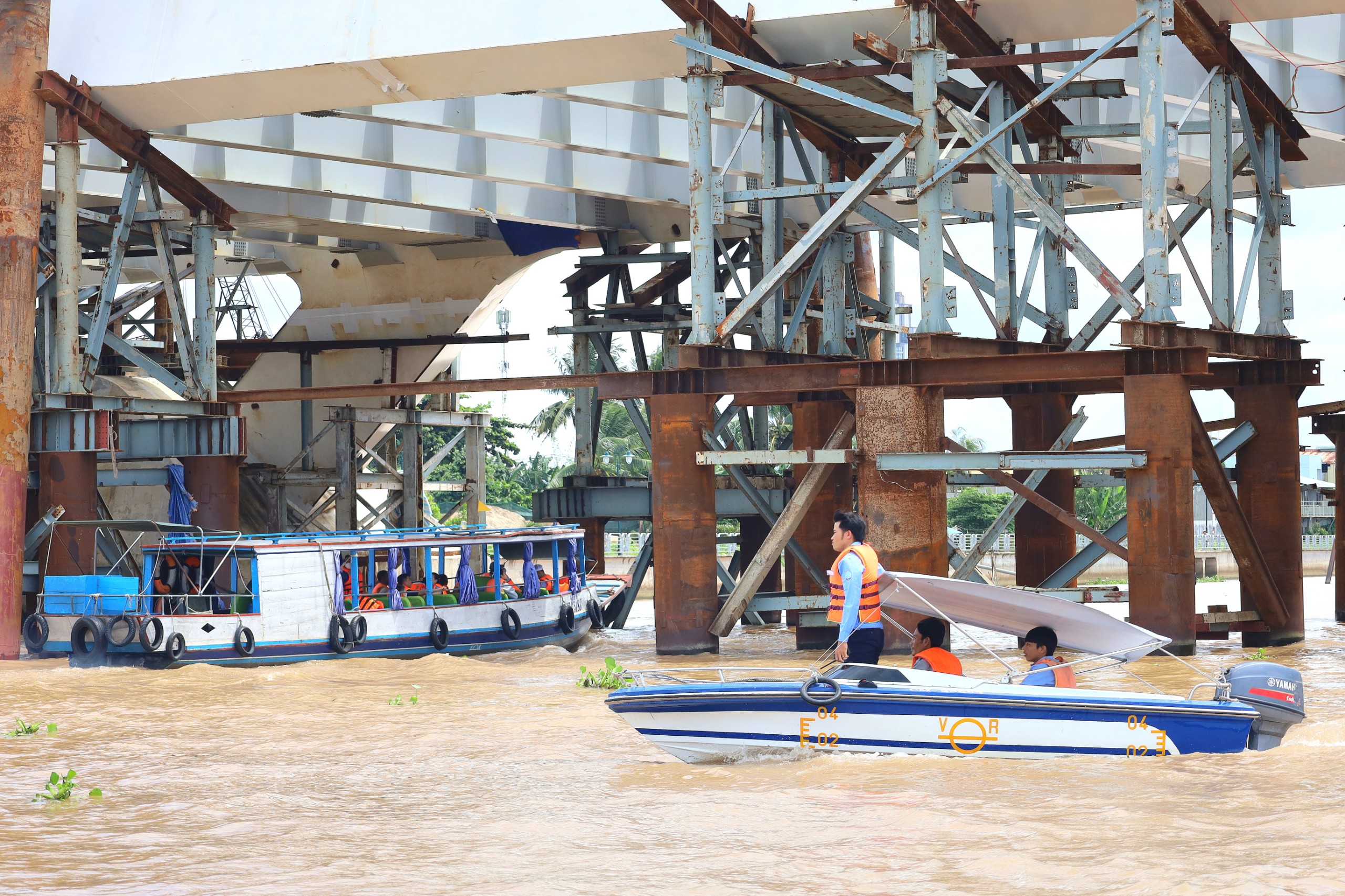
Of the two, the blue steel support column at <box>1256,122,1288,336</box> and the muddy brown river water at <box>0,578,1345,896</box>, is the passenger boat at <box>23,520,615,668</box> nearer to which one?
the muddy brown river water at <box>0,578,1345,896</box>

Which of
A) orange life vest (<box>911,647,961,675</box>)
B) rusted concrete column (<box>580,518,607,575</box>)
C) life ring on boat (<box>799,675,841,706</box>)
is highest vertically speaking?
rusted concrete column (<box>580,518,607,575</box>)

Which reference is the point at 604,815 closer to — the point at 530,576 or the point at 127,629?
the point at 127,629

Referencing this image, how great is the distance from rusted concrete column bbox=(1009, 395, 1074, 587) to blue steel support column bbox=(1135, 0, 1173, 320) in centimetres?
646

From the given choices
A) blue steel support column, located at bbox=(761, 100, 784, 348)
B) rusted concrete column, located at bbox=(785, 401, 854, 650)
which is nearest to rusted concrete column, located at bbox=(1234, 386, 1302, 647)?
rusted concrete column, located at bbox=(785, 401, 854, 650)

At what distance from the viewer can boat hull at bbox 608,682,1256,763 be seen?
429 inches

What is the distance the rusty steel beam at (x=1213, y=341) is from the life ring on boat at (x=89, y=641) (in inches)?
530

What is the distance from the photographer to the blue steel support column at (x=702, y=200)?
1894cm

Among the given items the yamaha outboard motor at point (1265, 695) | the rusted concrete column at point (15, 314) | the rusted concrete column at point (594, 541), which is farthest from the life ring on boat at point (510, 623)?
the yamaha outboard motor at point (1265, 695)

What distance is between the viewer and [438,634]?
22391 mm

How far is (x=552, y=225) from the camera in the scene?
107 ft

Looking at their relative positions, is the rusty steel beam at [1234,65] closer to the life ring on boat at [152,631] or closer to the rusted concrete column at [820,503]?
the rusted concrete column at [820,503]

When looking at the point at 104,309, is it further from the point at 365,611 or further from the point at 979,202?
the point at 979,202

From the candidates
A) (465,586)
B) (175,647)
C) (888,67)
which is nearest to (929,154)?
(888,67)

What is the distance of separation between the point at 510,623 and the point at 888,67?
409 inches
